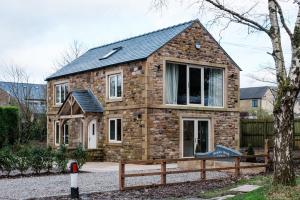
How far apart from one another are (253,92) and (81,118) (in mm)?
49899

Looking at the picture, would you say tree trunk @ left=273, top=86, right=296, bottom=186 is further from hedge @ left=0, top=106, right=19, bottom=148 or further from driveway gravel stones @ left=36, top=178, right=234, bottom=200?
hedge @ left=0, top=106, right=19, bottom=148

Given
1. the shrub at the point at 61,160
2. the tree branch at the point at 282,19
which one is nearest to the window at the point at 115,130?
the shrub at the point at 61,160

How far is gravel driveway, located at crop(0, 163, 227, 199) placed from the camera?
12508 millimetres

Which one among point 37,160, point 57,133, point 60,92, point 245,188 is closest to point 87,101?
point 60,92

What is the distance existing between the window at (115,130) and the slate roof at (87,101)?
1111 mm

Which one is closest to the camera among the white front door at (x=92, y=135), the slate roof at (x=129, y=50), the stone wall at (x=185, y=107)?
the stone wall at (x=185, y=107)

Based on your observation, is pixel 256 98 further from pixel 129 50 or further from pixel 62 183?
pixel 62 183

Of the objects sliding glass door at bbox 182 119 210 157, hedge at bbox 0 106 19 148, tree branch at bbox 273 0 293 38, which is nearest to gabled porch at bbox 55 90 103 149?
sliding glass door at bbox 182 119 210 157

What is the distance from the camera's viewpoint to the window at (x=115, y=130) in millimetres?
24297

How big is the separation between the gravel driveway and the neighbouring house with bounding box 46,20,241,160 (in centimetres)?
502

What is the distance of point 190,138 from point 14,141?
545 inches

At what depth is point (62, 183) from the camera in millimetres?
14750

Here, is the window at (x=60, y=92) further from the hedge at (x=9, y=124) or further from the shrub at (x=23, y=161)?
the shrub at (x=23, y=161)

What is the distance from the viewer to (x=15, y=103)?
150 feet
